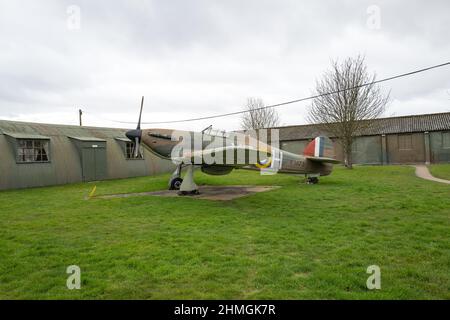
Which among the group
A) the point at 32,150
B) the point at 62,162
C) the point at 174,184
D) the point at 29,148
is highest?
the point at 29,148

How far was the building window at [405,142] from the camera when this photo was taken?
35.9 m

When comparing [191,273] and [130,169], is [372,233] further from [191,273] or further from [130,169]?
[130,169]

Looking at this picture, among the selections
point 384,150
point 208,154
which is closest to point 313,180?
point 208,154

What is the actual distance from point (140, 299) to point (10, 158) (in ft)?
56.3

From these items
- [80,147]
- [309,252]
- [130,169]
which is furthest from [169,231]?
[130,169]

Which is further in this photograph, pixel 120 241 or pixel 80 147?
pixel 80 147

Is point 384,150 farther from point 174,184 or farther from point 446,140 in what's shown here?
point 174,184

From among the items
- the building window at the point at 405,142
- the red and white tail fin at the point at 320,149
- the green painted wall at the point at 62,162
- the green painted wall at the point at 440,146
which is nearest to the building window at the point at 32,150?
the green painted wall at the point at 62,162

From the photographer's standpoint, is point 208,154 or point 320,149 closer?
point 208,154

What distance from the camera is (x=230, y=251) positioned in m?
5.11

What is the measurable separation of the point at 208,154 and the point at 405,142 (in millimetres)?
33062
